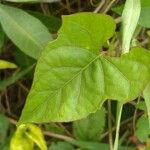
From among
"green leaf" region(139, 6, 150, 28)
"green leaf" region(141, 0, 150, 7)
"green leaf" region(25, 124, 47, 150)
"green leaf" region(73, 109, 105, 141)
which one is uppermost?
"green leaf" region(141, 0, 150, 7)

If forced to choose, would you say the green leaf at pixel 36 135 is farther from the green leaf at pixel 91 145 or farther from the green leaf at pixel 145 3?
the green leaf at pixel 145 3

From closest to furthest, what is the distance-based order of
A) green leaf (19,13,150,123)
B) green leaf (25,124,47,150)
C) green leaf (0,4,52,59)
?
green leaf (19,13,150,123) → green leaf (0,4,52,59) → green leaf (25,124,47,150)

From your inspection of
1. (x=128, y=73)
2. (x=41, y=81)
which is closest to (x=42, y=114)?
(x=41, y=81)

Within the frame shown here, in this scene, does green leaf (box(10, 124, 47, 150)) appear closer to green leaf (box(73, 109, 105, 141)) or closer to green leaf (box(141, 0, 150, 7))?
green leaf (box(73, 109, 105, 141))

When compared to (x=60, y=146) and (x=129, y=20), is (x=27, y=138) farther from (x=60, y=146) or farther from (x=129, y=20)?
(x=129, y=20)

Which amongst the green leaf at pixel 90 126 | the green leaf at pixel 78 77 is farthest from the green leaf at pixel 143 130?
the green leaf at pixel 78 77

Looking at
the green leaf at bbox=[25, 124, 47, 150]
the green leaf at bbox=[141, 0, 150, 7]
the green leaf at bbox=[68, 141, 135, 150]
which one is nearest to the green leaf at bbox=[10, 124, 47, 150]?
the green leaf at bbox=[25, 124, 47, 150]
